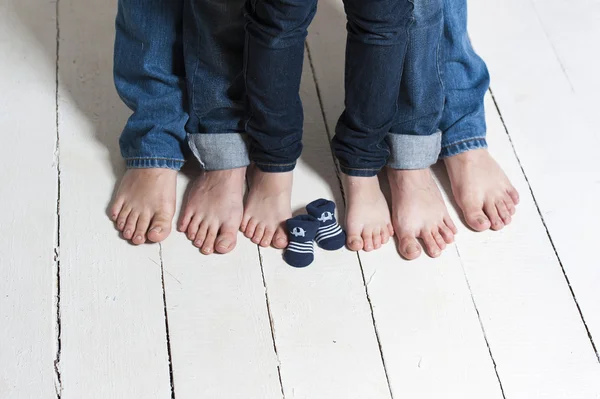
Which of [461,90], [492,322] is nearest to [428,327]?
[492,322]

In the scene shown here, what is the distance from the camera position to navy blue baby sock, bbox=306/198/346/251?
124cm

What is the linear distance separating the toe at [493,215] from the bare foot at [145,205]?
21.9 inches

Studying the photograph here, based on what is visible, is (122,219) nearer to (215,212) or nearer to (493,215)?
(215,212)

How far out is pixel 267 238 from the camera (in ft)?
4.11

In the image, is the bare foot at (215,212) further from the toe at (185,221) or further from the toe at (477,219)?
the toe at (477,219)

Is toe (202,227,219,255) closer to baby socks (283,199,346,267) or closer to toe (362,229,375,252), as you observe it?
baby socks (283,199,346,267)

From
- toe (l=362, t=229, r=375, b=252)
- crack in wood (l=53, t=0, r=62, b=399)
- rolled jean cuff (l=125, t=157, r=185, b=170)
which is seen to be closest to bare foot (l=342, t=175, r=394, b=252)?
toe (l=362, t=229, r=375, b=252)

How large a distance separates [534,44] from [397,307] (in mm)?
736

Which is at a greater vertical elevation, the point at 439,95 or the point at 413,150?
the point at 439,95

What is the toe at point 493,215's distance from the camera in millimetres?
1286

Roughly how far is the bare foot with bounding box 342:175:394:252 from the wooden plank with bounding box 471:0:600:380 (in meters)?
0.30

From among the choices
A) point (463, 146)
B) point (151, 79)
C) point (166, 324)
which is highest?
point (151, 79)

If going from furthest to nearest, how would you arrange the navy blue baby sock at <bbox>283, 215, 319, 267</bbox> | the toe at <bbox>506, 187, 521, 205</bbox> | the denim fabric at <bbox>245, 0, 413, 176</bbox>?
the toe at <bbox>506, 187, 521, 205</bbox> → the navy blue baby sock at <bbox>283, 215, 319, 267</bbox> → the denim fabric at <bbox>245, 0, 413, 176</bbox>

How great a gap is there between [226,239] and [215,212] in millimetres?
56
